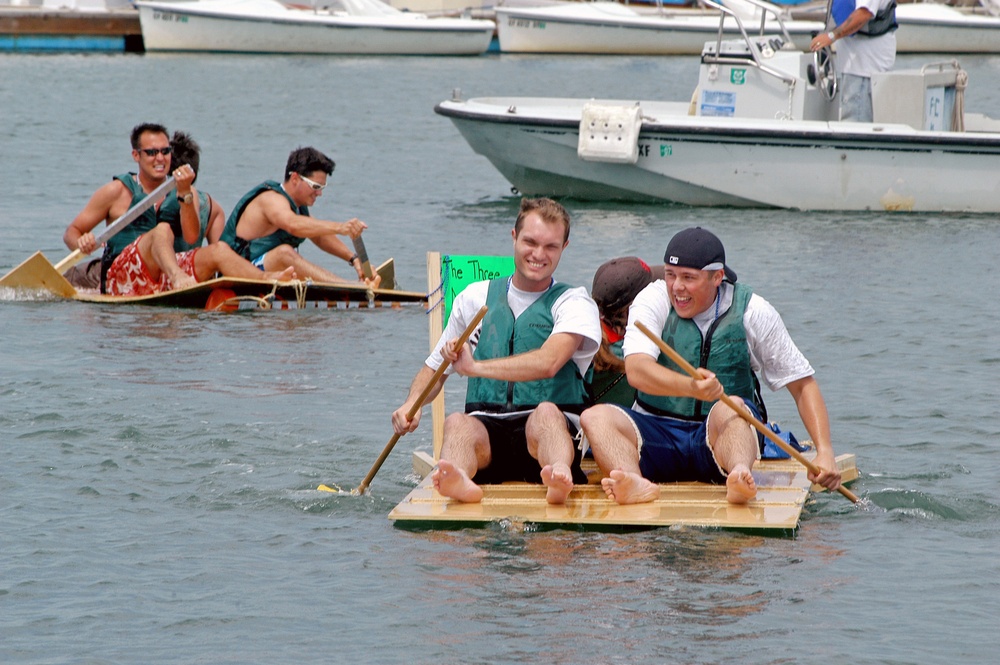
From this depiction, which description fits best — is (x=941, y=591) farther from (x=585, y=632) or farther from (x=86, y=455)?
(x=86, y=455)

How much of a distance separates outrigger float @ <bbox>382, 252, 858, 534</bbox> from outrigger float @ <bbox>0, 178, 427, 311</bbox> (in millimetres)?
5185

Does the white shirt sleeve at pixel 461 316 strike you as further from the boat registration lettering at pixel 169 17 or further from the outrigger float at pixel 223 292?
the boat registration lettering at pixel 169 17

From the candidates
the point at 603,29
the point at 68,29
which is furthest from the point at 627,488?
the point at 603,29

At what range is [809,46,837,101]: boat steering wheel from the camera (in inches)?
639

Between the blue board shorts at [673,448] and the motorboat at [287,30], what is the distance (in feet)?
122

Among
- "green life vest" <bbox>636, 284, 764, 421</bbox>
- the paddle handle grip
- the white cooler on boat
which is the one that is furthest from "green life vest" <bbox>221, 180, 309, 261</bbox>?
the white cooler on boat

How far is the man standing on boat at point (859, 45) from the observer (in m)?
15.3

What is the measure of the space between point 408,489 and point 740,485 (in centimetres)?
182

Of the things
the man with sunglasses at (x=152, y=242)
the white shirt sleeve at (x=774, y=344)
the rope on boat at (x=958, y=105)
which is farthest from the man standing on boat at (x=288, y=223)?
the rope on boat at (x=958, y=105)

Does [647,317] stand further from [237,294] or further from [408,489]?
[237,294]

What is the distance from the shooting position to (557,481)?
6340 mm

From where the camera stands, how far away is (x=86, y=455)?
26.6 feet

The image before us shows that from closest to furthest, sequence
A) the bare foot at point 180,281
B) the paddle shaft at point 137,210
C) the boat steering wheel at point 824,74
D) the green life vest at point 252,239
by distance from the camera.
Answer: the paddle shaft at point 137,210
the bare foot at point 180,281
the green life vest at point 252,239
the boat steering wheel at point 824,74

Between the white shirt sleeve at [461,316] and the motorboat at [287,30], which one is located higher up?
the motorboat at [287,30]
